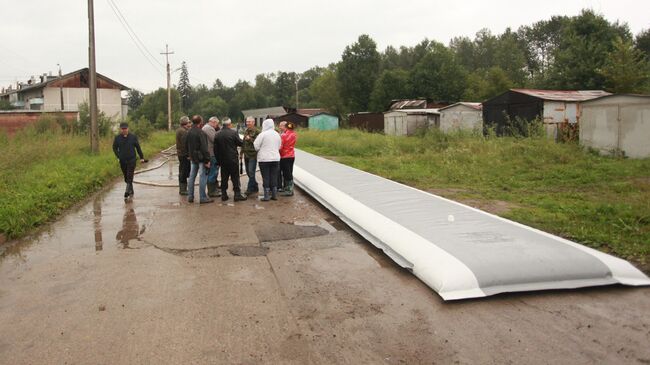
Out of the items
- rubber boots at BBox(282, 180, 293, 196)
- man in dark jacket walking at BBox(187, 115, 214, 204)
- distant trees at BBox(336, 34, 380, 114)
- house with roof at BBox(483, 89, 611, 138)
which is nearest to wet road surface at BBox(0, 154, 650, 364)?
man in dark jacket walking at BBox(187, 115, 214, 204)

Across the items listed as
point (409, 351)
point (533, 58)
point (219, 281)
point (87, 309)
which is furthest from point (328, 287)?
point (533, 58)

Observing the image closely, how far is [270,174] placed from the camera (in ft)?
36.2

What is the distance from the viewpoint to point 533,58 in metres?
84.8

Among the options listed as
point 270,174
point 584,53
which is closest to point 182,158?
point 270,174

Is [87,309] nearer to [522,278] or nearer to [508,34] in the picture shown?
[522,278]

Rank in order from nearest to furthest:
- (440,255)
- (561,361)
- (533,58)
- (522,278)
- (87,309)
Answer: (561,361)
(87,309)
(522,278)
(440,255)
(533,58)

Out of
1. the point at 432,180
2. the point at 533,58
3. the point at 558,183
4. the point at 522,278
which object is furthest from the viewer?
the point at 533,58

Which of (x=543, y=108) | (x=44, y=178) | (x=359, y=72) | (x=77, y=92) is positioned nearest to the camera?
(x=44, y=178)

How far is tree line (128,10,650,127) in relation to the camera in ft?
128

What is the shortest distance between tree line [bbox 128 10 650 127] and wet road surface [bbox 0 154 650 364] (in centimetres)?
3246

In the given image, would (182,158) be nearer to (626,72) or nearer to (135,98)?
(626,72)

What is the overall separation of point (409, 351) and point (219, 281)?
2453 millimetres

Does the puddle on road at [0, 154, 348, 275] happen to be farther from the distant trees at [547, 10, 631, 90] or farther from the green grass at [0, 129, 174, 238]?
the distant trees at [547, 10, 631, 90]

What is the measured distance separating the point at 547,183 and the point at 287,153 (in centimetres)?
630
